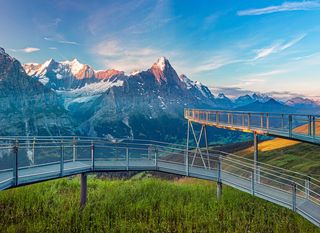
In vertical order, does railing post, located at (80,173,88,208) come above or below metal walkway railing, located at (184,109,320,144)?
below

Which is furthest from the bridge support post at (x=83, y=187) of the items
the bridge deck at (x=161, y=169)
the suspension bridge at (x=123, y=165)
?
the bridge deck at (x=161, y=169)

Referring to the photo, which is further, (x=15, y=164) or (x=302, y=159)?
(x=302, y=159)

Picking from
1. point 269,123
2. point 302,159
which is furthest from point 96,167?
point 302,159

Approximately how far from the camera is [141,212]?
64.1 feet

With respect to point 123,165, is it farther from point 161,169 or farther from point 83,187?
point 83,187

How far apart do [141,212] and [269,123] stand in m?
12.7

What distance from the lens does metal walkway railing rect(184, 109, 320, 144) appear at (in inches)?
808

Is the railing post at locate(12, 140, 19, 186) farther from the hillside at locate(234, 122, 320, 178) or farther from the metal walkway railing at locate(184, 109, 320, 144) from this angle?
the hillside at locate(234, 122, 320, 178)

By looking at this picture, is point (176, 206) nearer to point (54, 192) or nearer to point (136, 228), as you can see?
point (136, 228)

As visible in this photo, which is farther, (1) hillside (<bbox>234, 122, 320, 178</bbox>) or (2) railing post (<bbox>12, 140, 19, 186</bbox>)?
(1) hillside (<bbox>234, 122, 320, 178</bbox>)

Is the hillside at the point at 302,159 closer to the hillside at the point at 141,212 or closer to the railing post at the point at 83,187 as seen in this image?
the hillside at the point at 141,212

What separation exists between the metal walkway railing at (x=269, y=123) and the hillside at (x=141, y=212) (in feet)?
15.9

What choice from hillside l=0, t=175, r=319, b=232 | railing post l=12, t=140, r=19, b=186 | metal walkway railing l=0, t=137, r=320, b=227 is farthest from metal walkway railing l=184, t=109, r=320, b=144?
railing post l=12, t=140, r=19, b=186

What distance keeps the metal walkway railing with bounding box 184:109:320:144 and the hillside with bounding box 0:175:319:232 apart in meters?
4.85
